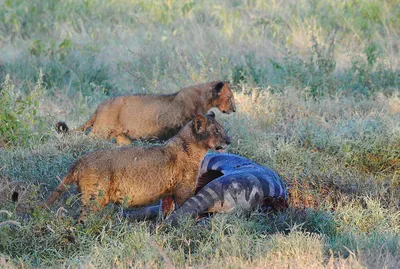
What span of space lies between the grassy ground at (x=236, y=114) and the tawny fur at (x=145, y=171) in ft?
0.71

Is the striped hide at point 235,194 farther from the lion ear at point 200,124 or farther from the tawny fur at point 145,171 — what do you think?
the lion ear at point 200,124

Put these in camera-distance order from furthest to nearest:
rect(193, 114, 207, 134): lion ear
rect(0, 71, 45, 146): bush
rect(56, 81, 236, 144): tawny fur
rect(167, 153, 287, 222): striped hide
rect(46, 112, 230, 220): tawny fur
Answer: rect(56, 81, 236, 144): tawny fur < rect(0, 71, 45, 146): bush < rect(193, 114, 207, 134): lion ear < rect(167, 153, 287, 222): striped hide < rect(46, 112, 230, 220): tawny fur

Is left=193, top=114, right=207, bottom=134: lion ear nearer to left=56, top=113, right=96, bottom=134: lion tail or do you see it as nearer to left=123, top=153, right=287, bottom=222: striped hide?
left=123, top=153, right=287, bottom=222: striped hide

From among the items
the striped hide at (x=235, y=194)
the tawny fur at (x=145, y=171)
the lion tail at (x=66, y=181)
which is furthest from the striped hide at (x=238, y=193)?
the lion tail at (x=66, y=181)

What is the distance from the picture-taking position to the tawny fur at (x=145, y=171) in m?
6.33

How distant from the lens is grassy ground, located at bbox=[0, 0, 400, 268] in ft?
18.9

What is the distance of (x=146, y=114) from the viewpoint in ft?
28.9

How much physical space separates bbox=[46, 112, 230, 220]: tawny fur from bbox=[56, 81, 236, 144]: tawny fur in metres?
1.66

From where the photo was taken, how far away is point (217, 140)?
23.1 ft

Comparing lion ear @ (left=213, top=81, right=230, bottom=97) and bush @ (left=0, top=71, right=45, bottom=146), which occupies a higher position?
bush @ (left=0, top=71, right=45, bottom=146)

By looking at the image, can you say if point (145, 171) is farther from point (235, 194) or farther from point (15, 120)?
point (15, 120)

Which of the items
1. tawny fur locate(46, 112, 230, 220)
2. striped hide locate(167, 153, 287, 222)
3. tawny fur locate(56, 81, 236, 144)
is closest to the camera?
tawny fur locate(46, 112, 230, 220)

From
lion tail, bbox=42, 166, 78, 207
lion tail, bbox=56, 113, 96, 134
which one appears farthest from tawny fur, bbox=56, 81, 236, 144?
lion tail, bbox=42, 166, 78, 207

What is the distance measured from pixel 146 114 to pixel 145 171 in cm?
220
